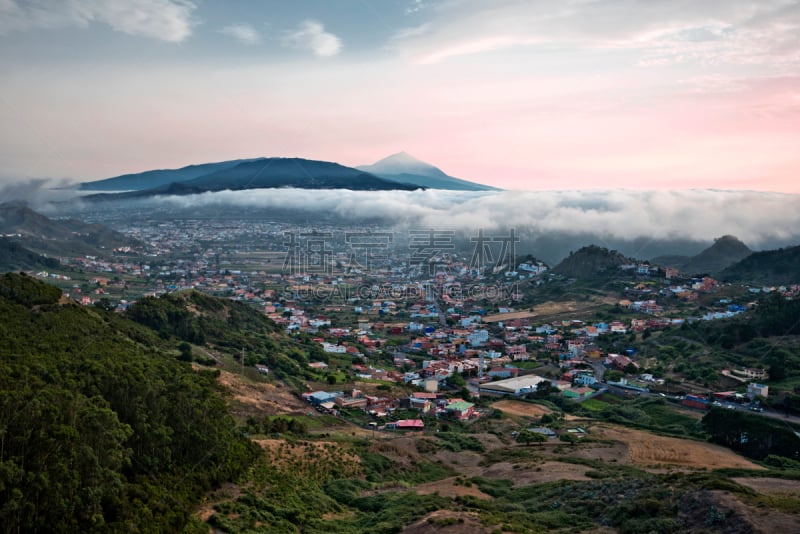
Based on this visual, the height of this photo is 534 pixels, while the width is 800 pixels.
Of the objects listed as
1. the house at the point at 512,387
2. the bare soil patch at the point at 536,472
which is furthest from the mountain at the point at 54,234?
the bare soil patch at the point at 536,472

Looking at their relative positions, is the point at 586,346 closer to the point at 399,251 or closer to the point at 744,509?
the point at 744,509

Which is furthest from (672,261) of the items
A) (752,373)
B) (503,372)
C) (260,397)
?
(260,397)

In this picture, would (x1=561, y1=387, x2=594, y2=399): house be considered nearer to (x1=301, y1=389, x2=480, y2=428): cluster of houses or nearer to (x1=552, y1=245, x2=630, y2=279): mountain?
(x1=301, y1=389, x2=480, y2=428): cluster of houses

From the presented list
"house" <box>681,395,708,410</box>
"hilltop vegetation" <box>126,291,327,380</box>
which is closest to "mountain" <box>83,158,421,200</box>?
"hilltop vegetation" <box>126,291,327,380</box>

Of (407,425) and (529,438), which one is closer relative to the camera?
(529,438)

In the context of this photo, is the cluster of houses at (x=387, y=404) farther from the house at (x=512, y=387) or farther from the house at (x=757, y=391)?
the house at (x=757, y=391)

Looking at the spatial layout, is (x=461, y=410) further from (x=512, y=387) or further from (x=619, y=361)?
(x=619, y=361)
